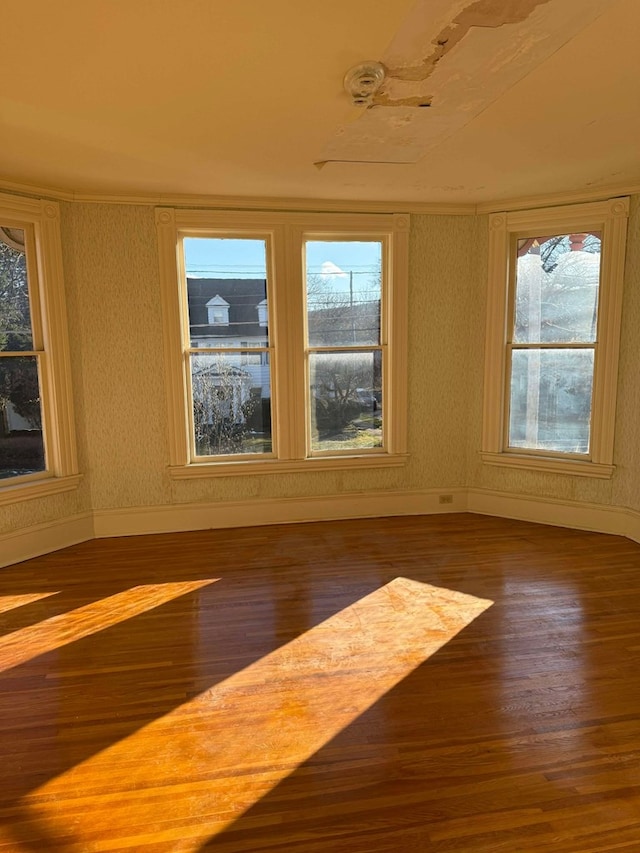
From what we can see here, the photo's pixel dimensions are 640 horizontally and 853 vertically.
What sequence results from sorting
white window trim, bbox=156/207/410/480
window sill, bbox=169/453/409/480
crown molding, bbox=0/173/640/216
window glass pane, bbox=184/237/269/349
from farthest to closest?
window sill, bbox=169/453/409/480 < window glass pane, bbox=184/237/269/349 < white window trim, bbox=156/207/410/480 < crown molding, bbox=0/173/640/216

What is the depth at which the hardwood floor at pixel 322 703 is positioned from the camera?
1.75 meters

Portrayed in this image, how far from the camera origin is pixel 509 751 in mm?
2043

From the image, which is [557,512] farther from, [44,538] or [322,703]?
[44,538]

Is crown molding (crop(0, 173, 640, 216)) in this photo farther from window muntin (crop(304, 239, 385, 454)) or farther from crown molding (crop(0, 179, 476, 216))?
window muntin (crop(304, 239, 385, 454))

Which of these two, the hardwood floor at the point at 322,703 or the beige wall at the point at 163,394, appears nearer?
the hardwood floor at the point at 322,703

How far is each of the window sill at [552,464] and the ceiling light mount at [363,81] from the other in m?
3.09

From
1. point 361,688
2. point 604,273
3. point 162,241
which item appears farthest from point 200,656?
point 604,273

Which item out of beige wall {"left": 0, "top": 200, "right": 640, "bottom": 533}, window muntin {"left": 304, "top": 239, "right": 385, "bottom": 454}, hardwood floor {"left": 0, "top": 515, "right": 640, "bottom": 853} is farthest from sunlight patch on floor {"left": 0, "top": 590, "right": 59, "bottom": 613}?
window muntin {"left": 304, "top": 239, "right": 385, "bottom": 454}

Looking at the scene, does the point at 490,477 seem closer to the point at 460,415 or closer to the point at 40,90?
the point at 460,415

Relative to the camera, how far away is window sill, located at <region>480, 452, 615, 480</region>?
4316 millimetres

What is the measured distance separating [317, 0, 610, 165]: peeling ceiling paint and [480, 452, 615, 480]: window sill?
8.61 ft

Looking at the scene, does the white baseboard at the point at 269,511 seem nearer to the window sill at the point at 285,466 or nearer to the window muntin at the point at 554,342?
the window sill at the point at 285,466

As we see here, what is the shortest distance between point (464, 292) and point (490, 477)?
1.61 metres

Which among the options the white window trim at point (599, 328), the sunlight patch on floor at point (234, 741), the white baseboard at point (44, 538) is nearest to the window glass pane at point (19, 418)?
the white baseboard at point (44, 538)
